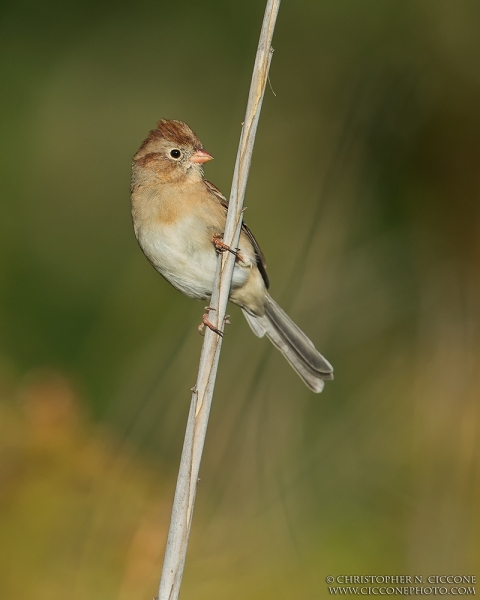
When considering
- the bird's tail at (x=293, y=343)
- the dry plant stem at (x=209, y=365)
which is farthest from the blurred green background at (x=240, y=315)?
the dry plant stem at (x=209, y=365)

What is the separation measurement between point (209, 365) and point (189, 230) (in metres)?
1.23

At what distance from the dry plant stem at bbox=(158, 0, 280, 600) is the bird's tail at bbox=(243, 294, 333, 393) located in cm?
133

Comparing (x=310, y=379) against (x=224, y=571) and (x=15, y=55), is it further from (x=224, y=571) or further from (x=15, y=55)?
(x=15, y=55)

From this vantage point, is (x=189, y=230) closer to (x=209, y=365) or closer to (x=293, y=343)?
(x=293, y=343)

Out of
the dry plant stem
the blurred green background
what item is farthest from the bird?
the dry plant stem

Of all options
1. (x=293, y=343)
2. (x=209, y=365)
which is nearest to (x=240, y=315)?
(x=293, y=343)

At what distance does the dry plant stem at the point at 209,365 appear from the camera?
190 centimetres

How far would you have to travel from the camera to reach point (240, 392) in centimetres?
306

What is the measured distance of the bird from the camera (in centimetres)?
321

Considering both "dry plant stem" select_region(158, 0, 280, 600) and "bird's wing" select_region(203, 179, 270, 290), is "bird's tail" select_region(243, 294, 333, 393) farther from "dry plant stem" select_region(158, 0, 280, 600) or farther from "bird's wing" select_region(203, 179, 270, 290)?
"dry plant stem" select_region(158, 0, 280, 600)

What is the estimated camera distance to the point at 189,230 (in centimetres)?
320

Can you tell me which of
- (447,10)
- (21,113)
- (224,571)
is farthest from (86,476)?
(447,10)

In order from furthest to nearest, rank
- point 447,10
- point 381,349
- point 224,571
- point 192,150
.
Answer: point 447,10 < point 381,349 < point 192,150 < point 224,571

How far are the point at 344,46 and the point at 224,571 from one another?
10.0ft
